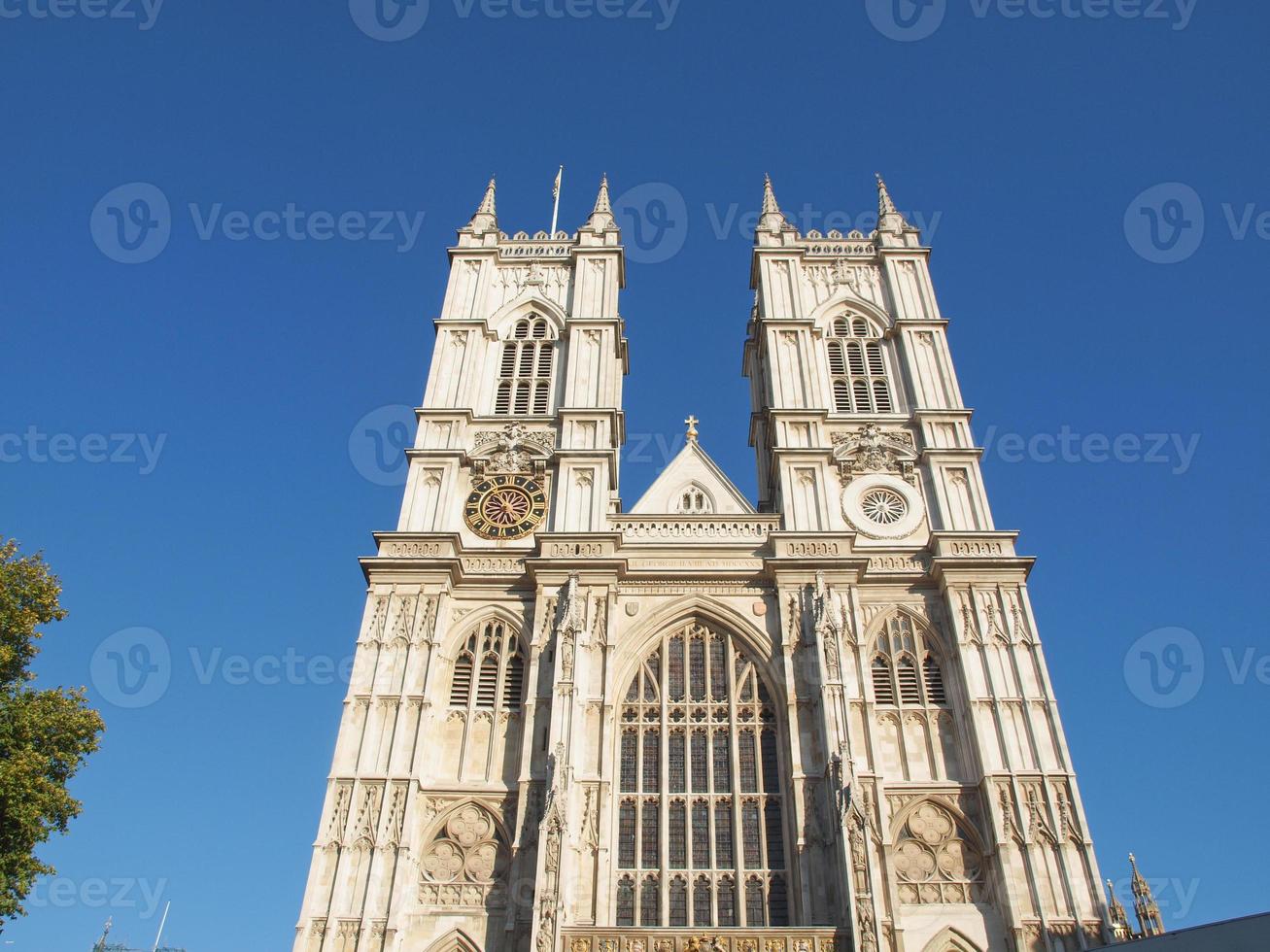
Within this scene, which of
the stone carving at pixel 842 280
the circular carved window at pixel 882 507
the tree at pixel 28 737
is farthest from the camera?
the stone carving at pixel 842 280

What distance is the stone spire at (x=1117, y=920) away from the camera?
2073 cm

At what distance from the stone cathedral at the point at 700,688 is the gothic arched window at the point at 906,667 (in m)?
0.07

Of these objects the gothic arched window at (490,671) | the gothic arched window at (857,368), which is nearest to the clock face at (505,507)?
the gothic arched window at (490,671)

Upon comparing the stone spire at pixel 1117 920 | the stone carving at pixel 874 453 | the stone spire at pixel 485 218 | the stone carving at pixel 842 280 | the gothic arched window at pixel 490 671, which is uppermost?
the stone spire at pixel 485 218

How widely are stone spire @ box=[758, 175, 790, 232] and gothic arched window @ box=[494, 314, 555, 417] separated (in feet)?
31.1

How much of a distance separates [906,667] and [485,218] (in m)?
23.5

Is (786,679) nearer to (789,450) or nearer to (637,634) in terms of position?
(637,634)

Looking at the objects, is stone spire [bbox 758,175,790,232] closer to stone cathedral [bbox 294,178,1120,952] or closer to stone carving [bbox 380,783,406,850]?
stone cathedral [bbox 294,178,1120,952]

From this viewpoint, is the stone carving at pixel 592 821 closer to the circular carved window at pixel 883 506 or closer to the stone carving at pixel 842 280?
the circular carved window at pixel 883 506

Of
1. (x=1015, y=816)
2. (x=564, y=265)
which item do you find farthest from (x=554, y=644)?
(x=564, y=265)

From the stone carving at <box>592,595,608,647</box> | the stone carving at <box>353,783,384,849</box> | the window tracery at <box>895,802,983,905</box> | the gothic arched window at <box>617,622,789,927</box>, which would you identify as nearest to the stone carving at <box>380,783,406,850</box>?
the stone carving at <box>353,783,384,849</box>

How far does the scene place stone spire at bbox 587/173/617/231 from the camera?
37688mm

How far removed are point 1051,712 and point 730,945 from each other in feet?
33.2

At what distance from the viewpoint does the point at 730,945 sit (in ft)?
67.1
